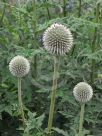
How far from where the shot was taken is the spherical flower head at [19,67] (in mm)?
3549

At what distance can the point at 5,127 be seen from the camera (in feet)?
14.8

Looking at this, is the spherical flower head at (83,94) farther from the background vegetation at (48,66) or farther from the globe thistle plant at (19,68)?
the globe thistle plant at (19,68)

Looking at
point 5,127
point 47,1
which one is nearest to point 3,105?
point 5,127

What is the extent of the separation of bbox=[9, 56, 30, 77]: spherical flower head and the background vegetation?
12 cm

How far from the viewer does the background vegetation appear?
13.0 feet

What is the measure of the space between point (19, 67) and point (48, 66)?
0.93 meters

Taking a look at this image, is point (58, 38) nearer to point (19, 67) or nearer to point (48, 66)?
point (19, 67)

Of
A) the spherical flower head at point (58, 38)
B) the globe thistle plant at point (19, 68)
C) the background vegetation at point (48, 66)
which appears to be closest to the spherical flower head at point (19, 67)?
the globe thistle plant at point (19, 68)

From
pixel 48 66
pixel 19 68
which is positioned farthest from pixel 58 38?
pixel 48 66

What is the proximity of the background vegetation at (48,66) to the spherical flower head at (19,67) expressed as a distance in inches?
4.8

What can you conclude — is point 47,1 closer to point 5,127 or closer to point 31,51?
point 31,51

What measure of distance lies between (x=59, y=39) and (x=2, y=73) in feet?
3.27

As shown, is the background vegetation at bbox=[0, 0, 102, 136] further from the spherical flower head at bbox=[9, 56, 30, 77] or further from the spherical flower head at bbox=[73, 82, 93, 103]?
the spherical flower head at bbox=[73, 82, 93, 103]

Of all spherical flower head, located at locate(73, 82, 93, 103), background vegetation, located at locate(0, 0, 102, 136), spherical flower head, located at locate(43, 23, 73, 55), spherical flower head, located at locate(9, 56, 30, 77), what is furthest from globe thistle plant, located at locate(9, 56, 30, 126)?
spherical flower head, located at locate(73, 82, 93, 103)
